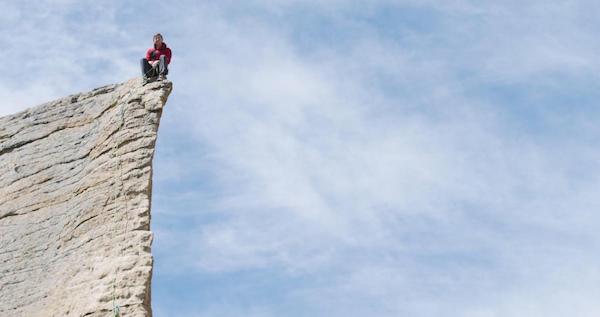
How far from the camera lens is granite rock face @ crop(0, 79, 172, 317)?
17.7 meters

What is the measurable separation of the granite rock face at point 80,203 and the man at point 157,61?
22 centimetres

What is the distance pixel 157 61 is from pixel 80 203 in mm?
2688

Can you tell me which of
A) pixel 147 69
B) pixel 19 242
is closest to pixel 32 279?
pixel 19 242

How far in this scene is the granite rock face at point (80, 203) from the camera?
17672 millimetres

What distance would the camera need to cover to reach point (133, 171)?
62.5 ft

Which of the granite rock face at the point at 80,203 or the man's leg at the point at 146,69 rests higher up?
the man's leg at the point at 146,69

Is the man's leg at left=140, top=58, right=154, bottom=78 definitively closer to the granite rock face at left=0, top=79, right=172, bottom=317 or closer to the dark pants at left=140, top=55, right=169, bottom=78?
the dark pants at left=140, top=55, right=169, bottom=78

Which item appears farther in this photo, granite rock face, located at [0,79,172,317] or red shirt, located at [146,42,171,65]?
red shirt, located at [146,42,171,65]

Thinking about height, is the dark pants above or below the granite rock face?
above

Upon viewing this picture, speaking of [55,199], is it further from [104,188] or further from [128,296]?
[128,296]

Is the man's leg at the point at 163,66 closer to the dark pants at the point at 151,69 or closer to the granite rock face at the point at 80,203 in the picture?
the dark pants at the point at 151,69

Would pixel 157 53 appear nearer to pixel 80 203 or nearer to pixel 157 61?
pixel 157 61

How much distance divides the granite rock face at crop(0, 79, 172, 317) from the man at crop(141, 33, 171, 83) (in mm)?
219

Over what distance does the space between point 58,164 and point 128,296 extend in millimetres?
4226
